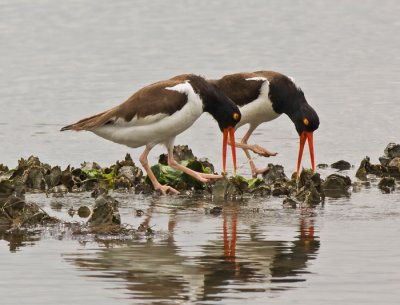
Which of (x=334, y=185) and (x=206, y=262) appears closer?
(x=206, y=262)

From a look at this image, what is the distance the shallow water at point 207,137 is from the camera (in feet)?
38.3

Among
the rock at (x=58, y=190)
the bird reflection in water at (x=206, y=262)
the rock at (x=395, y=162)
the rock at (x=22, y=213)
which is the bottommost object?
the bird reflection in water at (x=206, y=262)

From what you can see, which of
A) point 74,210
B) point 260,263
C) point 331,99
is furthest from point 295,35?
point 260,263

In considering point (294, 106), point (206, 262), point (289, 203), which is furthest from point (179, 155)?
point (206, 262)

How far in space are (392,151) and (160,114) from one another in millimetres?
3582

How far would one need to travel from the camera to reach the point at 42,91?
24641mm

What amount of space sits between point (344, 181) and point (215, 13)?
17.7 meters

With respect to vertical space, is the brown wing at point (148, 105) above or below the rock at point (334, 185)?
above

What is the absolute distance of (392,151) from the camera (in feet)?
60.5

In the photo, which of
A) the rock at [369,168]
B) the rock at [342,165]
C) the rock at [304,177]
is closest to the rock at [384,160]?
the rock at [369,168]

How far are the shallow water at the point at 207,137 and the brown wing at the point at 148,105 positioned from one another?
1.07m

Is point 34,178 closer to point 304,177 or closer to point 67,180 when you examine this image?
point 67,180

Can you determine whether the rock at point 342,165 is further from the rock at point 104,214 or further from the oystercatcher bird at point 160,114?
the rock at point 104,214

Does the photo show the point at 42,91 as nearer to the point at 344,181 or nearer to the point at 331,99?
the point at 331,99
